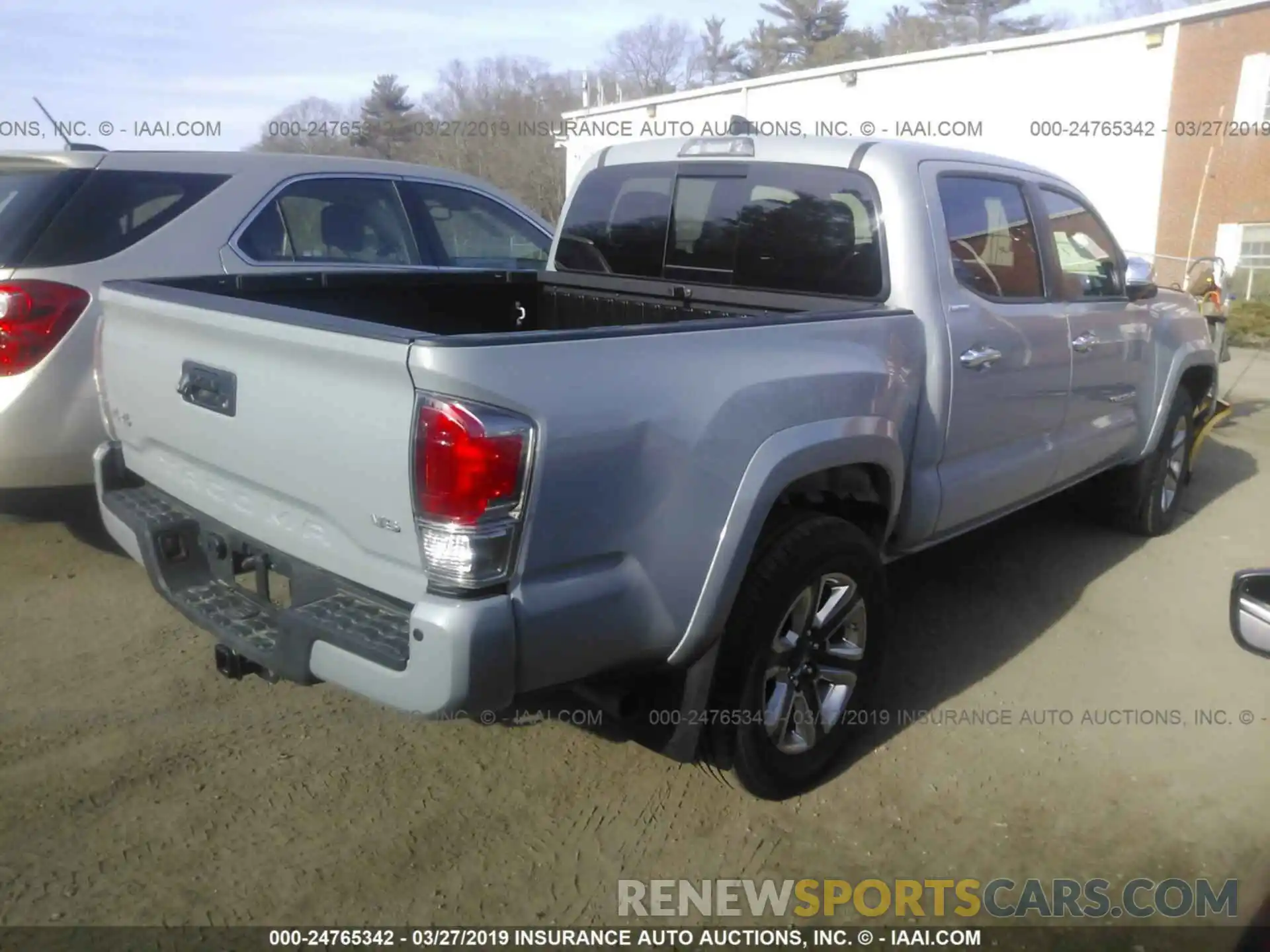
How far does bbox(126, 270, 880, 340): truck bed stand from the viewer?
3.74m

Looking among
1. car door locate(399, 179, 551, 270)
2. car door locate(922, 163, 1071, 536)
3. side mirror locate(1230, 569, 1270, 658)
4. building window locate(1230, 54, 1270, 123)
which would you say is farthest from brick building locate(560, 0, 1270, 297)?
side mirror locate(1230, 569, 1270, 658)

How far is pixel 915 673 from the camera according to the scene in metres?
4.23

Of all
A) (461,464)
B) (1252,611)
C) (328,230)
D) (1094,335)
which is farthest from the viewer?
(328,230)

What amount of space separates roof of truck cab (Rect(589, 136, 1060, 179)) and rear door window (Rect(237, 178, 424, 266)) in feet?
6.39

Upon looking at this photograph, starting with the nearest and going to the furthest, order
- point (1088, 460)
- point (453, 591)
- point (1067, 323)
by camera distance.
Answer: point (453, 591) → point (1067, 323) → point (1088, 460)

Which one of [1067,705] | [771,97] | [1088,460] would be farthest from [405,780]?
[771,97]

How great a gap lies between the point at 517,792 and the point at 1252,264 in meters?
20.1

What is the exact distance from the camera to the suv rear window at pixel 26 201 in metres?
4.32

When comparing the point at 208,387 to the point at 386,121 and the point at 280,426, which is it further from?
the point at 386,121

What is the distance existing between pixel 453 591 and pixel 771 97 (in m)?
25.0

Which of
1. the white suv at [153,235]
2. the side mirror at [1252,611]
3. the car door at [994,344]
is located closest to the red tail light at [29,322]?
the white suv at [153,235]

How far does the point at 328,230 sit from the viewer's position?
18.4ft

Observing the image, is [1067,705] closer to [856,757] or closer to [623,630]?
[856,757]

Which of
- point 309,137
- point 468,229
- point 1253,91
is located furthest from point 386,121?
point 468,229
